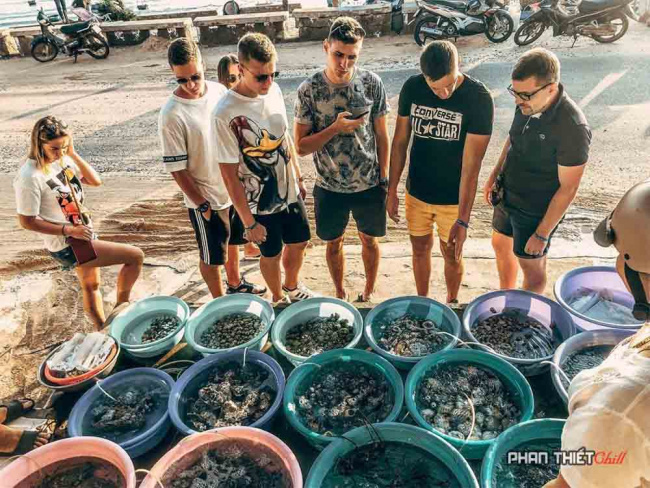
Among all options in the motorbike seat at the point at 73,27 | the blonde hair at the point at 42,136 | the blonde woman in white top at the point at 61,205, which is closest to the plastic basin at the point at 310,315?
the blonde woman in white top at the point at 61,205

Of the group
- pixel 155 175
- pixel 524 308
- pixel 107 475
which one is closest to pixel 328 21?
pixel 155 175

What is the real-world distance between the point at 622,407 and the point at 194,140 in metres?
2.51

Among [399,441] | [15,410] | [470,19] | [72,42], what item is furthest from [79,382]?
[72,42]

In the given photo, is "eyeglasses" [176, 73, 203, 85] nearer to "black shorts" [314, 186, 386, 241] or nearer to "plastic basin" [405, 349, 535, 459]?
"black shorts" [314, 186, 386, 241]

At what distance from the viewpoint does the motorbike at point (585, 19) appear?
7.92 meters

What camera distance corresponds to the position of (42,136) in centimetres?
258

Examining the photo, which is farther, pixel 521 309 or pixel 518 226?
pixel 518 226

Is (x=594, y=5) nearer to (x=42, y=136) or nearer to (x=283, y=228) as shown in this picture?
(x=283, y=228)

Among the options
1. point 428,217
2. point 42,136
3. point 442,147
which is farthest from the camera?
point 428,217

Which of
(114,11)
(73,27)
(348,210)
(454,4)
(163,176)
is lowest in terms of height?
(163,176)

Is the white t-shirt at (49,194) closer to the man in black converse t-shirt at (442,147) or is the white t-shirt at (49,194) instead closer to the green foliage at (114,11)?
the man in black converse t-shirt at (442,147)

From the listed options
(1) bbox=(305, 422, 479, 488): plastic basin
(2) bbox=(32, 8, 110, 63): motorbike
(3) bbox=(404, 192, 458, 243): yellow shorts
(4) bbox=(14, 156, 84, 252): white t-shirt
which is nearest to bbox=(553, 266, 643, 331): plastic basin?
(3) bbox=(404, 192, 458, 243): yellow shorts

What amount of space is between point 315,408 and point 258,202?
141 cm

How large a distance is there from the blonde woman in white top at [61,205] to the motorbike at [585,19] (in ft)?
27.3
